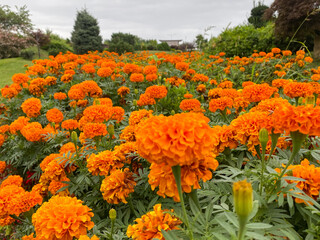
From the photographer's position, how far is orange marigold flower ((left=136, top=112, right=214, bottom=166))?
728mm

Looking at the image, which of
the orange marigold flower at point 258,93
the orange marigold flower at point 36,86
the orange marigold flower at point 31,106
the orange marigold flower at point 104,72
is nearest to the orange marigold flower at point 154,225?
the orange marigold flower at point 258,93

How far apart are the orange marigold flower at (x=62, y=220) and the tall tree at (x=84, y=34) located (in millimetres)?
18801

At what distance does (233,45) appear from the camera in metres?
9.83

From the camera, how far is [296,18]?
24.8 feet

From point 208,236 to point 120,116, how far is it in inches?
59.3

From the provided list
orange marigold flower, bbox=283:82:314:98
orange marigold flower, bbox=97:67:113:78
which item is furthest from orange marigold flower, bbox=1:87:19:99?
orange marigold flower, bbox=283:82:314:98

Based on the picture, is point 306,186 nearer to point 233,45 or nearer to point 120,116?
point 120,116

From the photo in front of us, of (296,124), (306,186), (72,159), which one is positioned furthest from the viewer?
(72,159)

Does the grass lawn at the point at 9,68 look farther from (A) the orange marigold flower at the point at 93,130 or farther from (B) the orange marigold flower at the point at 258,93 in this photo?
A: (B) the orange marigold flower at the point at 258,93

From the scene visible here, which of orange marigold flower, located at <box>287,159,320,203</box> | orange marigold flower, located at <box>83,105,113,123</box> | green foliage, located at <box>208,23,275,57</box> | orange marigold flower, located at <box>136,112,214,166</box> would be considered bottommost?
orange marigold flower, located at <box>287,159,320,203</box>

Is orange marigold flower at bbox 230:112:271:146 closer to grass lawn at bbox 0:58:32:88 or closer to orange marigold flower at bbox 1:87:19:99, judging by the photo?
orange marigold flower at bbox 1:87:19:99

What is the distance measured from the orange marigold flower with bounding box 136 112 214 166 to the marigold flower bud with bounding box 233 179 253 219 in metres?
0.21

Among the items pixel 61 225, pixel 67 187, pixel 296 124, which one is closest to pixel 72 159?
pixel 67 187

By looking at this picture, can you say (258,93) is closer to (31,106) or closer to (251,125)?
(251,125)
